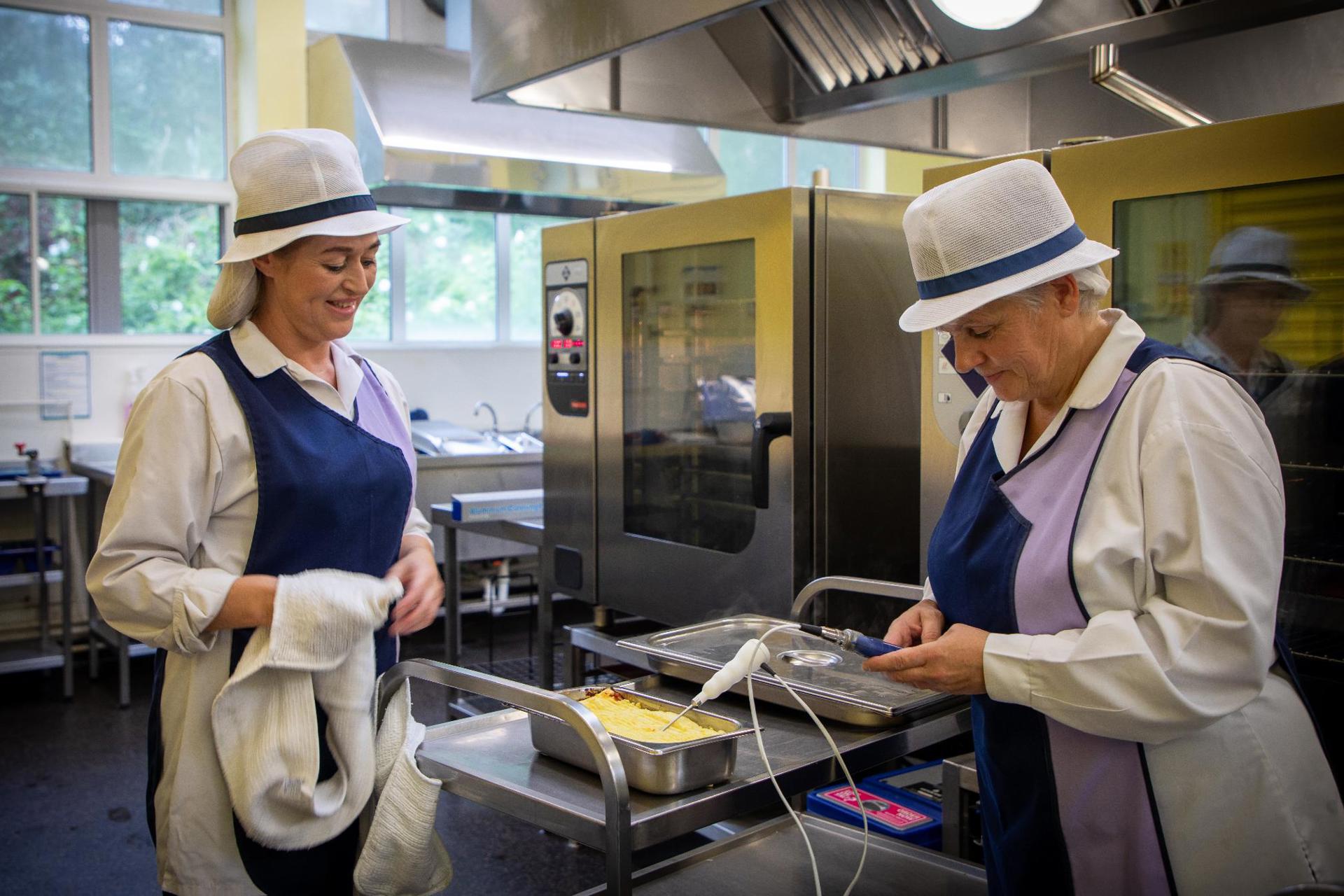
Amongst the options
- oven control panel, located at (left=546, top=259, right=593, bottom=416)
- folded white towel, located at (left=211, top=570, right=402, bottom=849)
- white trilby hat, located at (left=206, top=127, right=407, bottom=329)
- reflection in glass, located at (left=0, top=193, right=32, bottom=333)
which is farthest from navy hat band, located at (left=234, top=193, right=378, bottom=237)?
reflection in glass, located at (left=0, top=193, right=32, bottom=333)

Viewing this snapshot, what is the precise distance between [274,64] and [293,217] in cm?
457

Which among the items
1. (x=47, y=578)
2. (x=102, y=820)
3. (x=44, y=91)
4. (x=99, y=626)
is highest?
(x=44, y=91)

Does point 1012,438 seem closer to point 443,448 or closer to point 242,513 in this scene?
point 242,513

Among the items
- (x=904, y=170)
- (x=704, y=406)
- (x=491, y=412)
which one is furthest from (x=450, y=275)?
(x=704, y=406)

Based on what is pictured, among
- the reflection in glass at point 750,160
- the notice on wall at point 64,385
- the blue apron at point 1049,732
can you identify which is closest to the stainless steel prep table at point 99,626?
the notice on wall at point 64,385

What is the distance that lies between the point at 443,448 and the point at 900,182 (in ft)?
13.3

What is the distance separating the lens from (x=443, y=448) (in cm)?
546

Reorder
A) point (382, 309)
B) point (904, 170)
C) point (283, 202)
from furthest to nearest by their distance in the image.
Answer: point (904, 170), point (382, 309), point (283, 202)

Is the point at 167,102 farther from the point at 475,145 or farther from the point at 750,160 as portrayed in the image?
the point at 750,160

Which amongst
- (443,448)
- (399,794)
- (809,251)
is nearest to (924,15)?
(809,251)

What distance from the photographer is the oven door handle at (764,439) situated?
250cm

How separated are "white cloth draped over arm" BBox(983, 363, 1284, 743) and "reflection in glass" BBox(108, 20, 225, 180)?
18.2 ft

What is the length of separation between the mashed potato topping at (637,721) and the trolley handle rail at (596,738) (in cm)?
8

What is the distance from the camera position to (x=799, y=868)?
1.88m
